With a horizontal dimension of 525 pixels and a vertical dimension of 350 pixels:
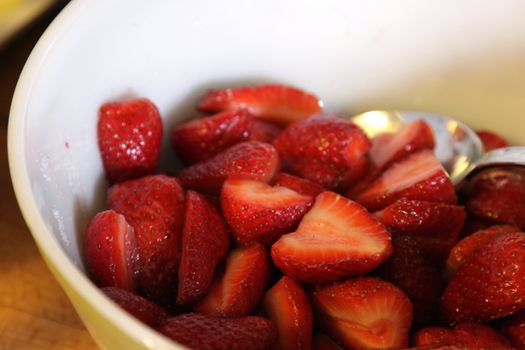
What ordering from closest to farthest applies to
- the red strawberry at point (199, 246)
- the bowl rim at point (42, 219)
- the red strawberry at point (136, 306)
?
the bowl rim at point (42, 219) < the red strawberry at point (136, 306) < the red strawberry at point (199, 246)

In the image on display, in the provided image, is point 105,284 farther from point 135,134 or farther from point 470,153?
point 470,153

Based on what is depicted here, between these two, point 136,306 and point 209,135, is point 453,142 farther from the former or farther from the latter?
point 136,306

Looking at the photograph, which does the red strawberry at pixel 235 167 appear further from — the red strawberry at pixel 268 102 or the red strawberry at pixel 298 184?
the red strawberry at pixel 268 102

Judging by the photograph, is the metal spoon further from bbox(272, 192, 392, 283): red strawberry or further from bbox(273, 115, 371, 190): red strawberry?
bbox(272, 192, 392, 283): red strawberry

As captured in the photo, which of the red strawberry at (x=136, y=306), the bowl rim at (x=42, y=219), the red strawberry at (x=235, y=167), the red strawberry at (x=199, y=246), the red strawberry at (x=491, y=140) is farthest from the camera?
the red strawberry at (x=491, y=140)

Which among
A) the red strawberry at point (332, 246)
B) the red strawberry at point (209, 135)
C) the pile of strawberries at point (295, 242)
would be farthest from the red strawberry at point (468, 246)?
the red strawberry at point (209, 135)
